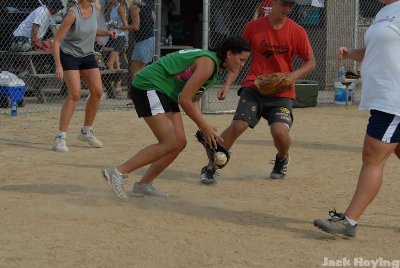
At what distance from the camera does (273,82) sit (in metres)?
7.53

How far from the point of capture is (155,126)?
676cm

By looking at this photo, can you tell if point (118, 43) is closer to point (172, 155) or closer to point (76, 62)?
point (76, 62)

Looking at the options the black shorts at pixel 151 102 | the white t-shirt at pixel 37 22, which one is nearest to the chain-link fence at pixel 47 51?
the white t-shirt at pixel 37 22

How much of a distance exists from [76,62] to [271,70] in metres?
2.41

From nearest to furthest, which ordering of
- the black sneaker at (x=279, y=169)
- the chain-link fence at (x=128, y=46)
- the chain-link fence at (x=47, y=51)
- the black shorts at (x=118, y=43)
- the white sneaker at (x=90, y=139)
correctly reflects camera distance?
the black sneaker at (x=279, y=169) < the white sneaker at (x=90, y=139) < the chain-link fence at (x=47, y=51) < the chain-link fence at (x=128, y=46) < the black shorts at (x=118, y=43)

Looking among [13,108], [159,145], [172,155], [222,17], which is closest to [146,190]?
[172,155]

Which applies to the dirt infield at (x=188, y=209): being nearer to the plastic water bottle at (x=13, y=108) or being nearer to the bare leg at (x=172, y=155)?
the bare leg at (x=172, y=155)

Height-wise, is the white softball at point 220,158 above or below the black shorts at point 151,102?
below

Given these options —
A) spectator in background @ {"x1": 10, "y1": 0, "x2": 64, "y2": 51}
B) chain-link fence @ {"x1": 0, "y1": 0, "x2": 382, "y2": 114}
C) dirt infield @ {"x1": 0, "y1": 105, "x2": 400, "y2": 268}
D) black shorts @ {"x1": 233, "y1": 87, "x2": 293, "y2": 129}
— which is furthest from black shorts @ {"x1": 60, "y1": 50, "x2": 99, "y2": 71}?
spectator in background @ {"x1": 10, "y1": 0, "x2": 64, "y2": 51}

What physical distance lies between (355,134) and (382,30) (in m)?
5.46

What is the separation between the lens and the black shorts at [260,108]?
779 centimetres

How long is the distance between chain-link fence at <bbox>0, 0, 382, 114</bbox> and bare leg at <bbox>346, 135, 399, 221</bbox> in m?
7.29

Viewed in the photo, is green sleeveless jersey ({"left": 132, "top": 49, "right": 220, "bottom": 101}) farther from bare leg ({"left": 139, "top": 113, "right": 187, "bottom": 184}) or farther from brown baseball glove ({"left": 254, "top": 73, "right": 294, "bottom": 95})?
brown baseball glove ({"left": 254, "top": 73, "right": 294, "bottom": 95})

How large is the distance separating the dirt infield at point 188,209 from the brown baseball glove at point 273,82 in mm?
877
